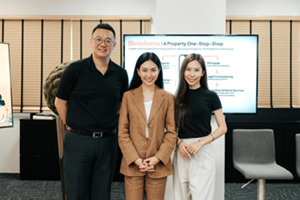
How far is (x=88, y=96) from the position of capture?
1.63 meters

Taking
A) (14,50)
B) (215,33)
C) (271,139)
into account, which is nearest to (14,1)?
(14,50)

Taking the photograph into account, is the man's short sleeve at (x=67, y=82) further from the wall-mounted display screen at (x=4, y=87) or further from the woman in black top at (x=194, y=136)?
the wall-mounted display screen at (x=4, y=87)

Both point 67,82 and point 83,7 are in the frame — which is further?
point 83,7

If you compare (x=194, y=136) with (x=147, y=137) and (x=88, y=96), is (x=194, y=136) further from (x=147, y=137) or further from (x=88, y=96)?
(x=88, y=96)

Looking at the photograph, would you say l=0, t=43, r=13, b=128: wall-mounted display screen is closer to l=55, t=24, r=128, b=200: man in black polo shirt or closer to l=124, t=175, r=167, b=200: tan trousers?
l=55, t=24, r=128, b=200: man in black polo shirt

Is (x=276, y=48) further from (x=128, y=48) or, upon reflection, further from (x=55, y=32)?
(x=55, y=32)

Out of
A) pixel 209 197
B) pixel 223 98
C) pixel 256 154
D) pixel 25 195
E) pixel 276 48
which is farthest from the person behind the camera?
pixel 276 48

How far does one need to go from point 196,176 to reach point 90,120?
932 millimetres

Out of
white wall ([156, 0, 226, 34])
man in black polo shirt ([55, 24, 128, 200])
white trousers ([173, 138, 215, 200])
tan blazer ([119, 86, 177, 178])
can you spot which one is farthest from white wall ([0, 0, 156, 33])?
white trousers ([173, 138, 215, 200])

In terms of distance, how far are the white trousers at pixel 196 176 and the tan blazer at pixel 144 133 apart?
0.15m

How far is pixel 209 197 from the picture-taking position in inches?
66.0

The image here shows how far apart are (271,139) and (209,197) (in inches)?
54.7

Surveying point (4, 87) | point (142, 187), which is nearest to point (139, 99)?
point (142, 187)

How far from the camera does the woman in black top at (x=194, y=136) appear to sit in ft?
5.48
